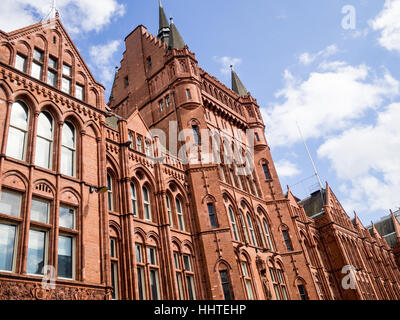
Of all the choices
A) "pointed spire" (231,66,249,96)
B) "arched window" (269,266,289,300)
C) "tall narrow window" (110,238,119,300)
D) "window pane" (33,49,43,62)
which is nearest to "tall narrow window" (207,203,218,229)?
"arched window" (269,266,289,300)

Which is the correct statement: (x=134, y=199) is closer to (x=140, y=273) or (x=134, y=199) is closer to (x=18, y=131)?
(x=140, y=273)

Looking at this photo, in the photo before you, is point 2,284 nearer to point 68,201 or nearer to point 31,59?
point 68,201

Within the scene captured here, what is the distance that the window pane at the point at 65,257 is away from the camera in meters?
14.6

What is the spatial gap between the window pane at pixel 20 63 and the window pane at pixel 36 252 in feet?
26.4

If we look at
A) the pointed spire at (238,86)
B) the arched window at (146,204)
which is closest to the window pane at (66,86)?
the arched window at (146,204)

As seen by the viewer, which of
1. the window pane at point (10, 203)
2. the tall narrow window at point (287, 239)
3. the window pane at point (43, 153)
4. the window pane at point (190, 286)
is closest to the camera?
the window pane at point (10, 203)

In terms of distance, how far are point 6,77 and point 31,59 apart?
2.25 meters

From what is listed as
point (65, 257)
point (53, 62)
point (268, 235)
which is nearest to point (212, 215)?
point (268, 235)

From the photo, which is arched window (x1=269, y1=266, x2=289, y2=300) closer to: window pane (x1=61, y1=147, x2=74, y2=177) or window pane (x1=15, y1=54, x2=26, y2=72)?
window pane (x1=61, y1=147, x2=74, y2=177)

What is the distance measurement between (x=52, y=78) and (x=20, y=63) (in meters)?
1.70

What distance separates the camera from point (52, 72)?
63.3 feet

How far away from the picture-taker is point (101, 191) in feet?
57.5

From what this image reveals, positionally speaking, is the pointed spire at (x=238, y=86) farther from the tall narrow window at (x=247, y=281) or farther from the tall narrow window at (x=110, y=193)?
the tall narrow window at (x=110, y=193)
